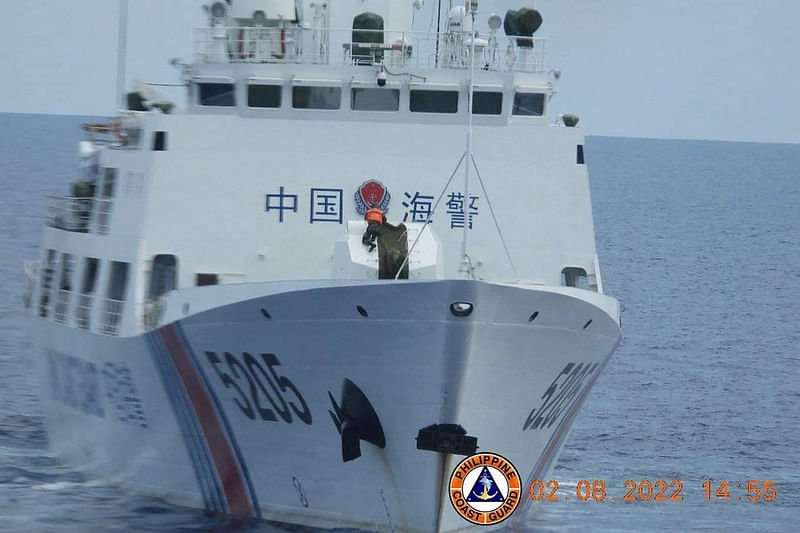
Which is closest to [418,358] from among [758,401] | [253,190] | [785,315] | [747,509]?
[253,190]

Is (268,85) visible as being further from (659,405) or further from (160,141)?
(659,405)

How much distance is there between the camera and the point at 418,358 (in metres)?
19.8

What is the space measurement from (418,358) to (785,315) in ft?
118

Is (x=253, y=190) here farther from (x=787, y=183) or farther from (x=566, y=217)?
(x=787, y=183)

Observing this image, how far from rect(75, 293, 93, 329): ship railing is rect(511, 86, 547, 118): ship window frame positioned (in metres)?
7.54

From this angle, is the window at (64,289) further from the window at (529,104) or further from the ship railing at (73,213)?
the window at (529,104)

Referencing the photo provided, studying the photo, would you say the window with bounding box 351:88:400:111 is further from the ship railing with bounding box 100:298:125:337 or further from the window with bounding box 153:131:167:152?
the ship railing with bounding box 100:298:125:337

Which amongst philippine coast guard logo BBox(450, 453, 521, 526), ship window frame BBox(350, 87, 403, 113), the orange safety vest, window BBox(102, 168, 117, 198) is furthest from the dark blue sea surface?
ship window frame BBox(350, 87, 403, 113)

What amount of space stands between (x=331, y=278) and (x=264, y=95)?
3.73m

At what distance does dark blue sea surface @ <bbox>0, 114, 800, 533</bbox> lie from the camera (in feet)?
83.7

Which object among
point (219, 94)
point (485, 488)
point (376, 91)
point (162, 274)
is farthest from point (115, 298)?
point (485, 488)

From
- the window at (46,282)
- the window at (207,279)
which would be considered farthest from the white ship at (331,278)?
the window at (46,282)

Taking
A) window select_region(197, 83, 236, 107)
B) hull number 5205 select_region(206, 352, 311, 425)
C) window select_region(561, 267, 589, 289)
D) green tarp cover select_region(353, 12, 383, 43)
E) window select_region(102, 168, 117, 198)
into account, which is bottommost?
hull number 5205 select_region(206, 352, 311, 425)

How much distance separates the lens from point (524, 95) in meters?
24.9
